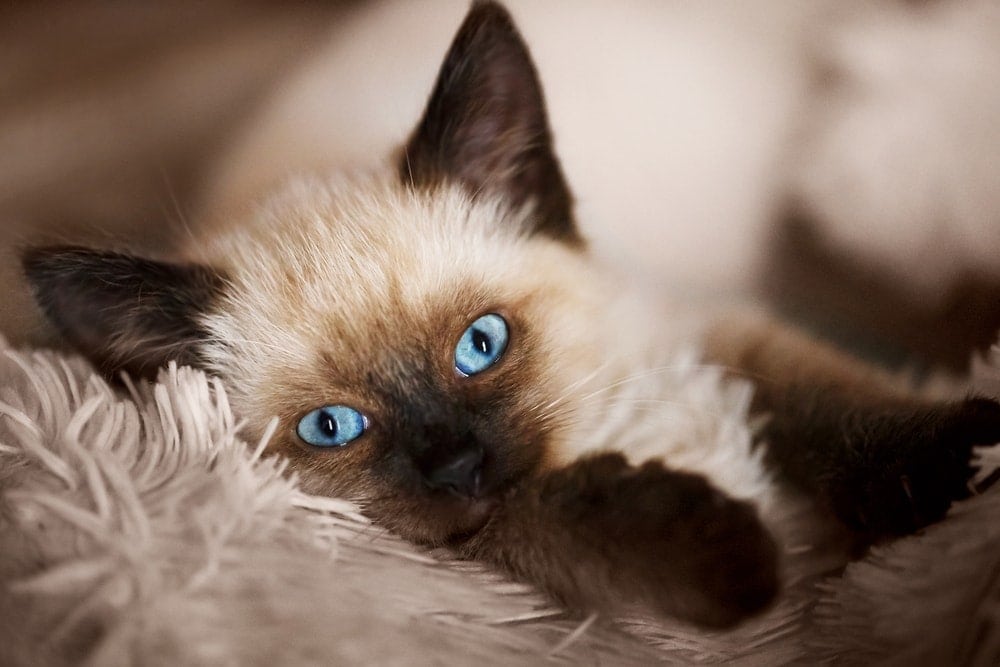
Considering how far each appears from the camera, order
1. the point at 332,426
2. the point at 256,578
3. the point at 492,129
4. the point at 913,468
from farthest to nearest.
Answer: the point at 492,129 < the point at 332,426 < the point at 913,468 < the point at 256,578

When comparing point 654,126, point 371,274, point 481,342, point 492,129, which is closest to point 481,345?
point 481,342

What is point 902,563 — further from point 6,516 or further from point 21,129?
point 21,129

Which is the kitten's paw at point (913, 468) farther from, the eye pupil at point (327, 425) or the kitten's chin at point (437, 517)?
the eye pupil at point (327, 425)

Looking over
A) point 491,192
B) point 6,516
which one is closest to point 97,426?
point 6,516

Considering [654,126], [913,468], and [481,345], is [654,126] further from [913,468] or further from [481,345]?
[913,468]

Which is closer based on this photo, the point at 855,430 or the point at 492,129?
the point at 855,430

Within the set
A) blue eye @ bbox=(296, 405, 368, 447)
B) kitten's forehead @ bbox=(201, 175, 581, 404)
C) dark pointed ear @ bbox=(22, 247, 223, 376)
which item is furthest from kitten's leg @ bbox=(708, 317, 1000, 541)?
dark pointed ear @ bbox=(22, 247, 223, 376)
